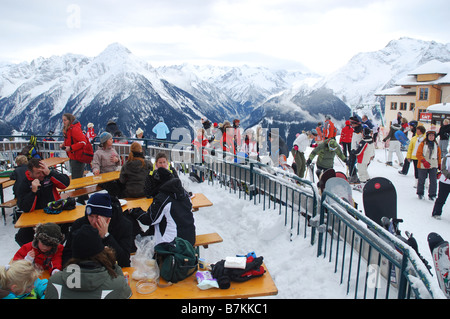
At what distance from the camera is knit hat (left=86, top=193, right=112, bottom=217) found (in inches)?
145

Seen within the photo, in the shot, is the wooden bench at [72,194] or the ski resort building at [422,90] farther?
the ski resort building at [422,90]

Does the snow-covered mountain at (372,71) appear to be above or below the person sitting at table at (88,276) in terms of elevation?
above

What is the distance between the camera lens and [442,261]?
12.1ft

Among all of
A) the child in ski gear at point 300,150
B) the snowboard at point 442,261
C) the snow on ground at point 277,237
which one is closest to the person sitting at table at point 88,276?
the snow on ground at point 277,237

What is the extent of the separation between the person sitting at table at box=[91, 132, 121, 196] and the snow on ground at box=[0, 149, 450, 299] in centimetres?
194

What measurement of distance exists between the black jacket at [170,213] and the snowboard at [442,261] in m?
3.19

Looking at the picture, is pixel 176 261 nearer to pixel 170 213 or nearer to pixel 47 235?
pixel 170 213

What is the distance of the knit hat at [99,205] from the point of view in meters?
3.68

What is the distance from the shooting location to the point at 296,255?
528 centimetres

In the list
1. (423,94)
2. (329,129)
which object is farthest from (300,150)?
(423,94)

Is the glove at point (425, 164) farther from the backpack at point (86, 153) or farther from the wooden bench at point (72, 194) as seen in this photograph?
the backpack at point (86, 153)

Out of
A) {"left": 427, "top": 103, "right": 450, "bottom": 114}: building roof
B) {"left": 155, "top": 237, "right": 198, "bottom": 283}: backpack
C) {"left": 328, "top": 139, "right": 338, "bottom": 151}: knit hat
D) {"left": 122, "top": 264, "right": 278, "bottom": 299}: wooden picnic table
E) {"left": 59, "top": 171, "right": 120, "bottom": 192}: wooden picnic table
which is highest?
{"left": 427, "top": 103, "right": 450, "bottom": 114}: building roof

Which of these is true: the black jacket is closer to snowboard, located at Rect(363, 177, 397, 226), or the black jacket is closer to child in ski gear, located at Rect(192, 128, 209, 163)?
snowboard, located at Rect(363, 177, 397, 226)

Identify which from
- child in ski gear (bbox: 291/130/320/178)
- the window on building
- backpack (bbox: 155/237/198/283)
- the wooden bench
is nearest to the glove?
child in ski gear (bbox: 291/130/320/178)
